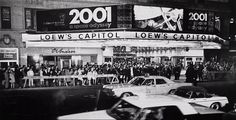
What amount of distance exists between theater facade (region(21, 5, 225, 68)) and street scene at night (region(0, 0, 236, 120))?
0.07 metres

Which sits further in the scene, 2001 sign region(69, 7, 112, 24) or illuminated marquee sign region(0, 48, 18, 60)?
illuminated marquee sign region(0, 48, 18, 60)

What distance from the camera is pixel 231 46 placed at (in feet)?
101

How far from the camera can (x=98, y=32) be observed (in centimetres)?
1592

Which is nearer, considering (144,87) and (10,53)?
(144,87)

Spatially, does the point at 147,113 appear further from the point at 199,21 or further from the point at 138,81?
the point at 199,21

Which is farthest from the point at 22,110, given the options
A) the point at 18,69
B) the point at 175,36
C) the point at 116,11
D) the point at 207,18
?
the point at 207,18

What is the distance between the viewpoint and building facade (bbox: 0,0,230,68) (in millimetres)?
15398

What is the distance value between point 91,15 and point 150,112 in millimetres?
11577

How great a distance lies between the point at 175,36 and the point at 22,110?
39.0 ft

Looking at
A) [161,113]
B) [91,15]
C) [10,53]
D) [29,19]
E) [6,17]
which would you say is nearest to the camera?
[161,113]

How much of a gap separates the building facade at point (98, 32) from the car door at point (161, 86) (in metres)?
4.88

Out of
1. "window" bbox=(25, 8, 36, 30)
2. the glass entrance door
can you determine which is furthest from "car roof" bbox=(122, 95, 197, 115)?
"window" bbox=(25, 8, 36, 30)

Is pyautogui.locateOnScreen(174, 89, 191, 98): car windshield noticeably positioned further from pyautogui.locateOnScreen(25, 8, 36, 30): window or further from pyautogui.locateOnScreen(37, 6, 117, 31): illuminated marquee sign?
pyautogui.locateOnScreen(25, 8, 36, 30): window

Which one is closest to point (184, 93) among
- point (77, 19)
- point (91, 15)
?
point (91, 15)
